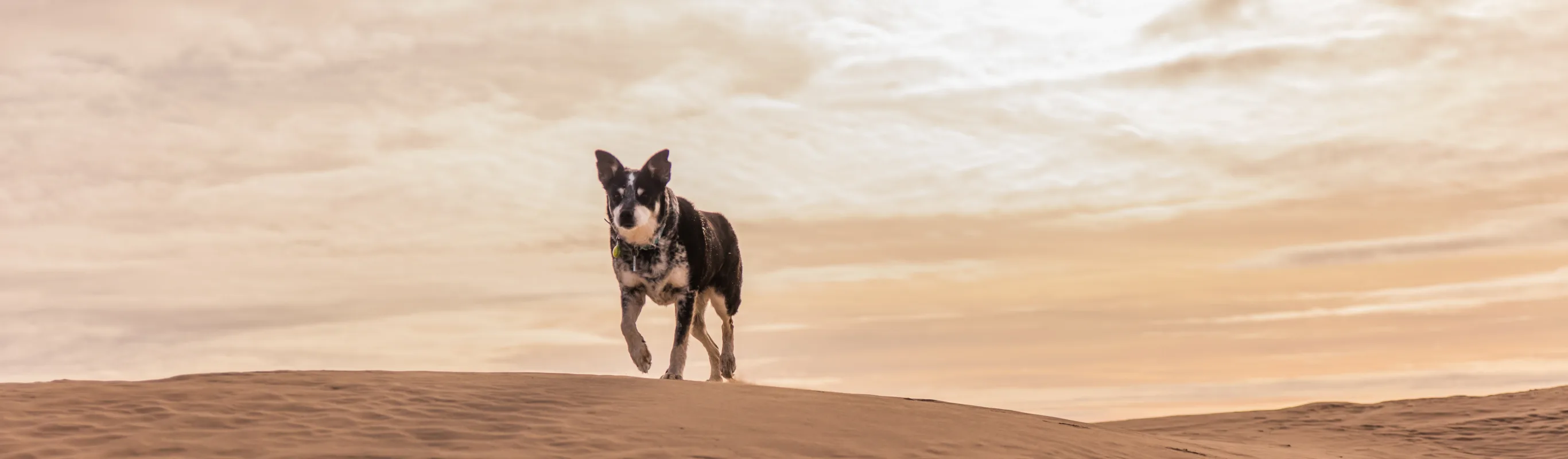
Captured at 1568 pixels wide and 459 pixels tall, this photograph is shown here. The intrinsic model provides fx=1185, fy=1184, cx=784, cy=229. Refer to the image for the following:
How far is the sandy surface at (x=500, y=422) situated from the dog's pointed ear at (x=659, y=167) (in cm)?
208

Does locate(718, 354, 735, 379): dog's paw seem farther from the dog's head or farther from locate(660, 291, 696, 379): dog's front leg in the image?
the dog's head

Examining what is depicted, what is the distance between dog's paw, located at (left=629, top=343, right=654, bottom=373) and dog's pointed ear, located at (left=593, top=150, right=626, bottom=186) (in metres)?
1.69

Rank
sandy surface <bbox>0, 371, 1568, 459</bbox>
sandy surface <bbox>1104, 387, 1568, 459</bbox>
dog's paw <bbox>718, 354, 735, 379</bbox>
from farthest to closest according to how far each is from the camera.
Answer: sandy surface <bbox>1104, 387, 1568, 459</bbox>
dog's paw <bbox>718, 354, 735, 379</bbox>
sandy surface <bbox>0, 371, 1568, 459</bbox>

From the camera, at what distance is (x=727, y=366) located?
47.0 ft

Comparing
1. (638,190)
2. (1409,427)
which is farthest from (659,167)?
(1409,427)

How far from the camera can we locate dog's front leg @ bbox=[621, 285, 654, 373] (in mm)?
12125

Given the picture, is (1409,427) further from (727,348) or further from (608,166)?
(608,166)

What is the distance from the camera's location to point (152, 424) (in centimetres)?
915

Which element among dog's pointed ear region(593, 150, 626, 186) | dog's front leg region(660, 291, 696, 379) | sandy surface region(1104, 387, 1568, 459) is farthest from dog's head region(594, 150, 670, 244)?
sandy surface region(1104, 387, 1568, 459)

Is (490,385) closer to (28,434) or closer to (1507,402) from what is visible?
(28,434)

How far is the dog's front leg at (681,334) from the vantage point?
487 inches

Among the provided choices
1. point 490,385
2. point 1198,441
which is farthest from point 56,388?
point 1198,441

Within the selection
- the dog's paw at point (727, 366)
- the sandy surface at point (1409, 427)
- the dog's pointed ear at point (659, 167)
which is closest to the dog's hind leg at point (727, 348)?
the dog's paw at point (727, 366)

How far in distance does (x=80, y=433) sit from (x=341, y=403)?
196 centimetres
